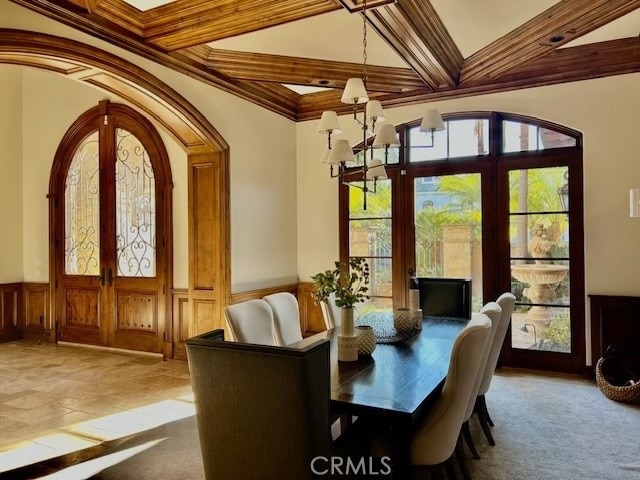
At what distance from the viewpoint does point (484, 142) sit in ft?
16.7

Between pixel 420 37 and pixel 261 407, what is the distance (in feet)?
10.6

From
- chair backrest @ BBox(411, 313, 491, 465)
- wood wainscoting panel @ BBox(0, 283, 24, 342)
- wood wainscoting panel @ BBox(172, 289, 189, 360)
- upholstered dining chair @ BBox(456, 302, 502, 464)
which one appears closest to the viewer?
chair backrest @ BBox(411, 313, 491, 465)

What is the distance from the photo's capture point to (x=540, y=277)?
4.80 m

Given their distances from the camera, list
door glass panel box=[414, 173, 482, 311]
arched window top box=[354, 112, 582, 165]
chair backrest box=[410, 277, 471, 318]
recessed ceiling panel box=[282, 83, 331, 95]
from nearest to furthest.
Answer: chair backrest box=[410, 277, 471, 318] < arched window top box=[354, 112, 582, 165] < door glass panel box=[414, 173, 482, 311] < recessed ceiling panel box=[282, 83, 331, 95]

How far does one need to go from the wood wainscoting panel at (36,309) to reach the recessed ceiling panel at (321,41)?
457cm

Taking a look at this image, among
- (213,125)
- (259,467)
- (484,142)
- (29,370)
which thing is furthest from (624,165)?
(29,370)

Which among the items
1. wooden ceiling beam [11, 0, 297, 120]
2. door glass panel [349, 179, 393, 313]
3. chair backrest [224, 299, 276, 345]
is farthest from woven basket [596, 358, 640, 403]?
wooden ceiling beam [11, 0, 297, 120]

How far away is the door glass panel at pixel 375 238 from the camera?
18.4 ft

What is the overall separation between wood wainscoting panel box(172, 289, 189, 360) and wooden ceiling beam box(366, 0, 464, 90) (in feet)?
11.4

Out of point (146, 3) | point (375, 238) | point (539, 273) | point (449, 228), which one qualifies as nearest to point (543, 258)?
point (539, 273)

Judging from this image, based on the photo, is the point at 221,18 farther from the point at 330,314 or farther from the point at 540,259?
the point at 540,259

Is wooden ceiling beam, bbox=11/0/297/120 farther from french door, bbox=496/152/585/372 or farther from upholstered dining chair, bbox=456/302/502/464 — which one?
upholstered dining chair, bbox=456/302/502/464

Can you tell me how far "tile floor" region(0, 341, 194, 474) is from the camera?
3.25m

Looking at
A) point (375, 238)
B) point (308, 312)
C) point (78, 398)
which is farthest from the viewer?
point (308, 312)
